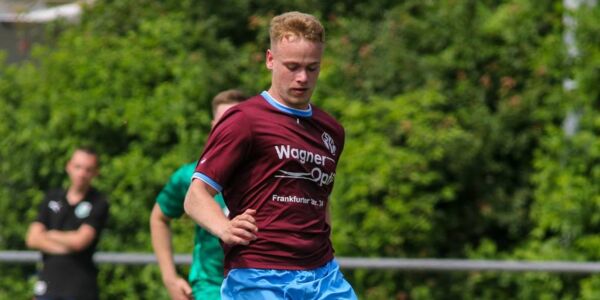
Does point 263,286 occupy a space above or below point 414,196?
above

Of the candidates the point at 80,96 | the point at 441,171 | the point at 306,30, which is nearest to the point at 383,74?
the point at 441,171

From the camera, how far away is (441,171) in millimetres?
10477

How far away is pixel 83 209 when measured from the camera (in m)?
9.46

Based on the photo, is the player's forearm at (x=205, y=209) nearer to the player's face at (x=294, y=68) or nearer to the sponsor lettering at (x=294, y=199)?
the sponsor lettering at (x=294, y=199)

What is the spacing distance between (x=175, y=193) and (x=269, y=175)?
2074 millimetres

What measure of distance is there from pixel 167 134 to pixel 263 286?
6333mm

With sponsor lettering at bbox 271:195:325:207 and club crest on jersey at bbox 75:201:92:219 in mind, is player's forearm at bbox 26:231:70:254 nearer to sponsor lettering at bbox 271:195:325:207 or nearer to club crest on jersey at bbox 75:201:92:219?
club crest on jersey at bbox 75:201:92:219

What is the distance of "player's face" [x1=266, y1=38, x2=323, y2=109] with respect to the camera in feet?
16.6

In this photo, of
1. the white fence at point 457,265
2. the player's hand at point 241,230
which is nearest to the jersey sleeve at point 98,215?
the white fence at point 457,265

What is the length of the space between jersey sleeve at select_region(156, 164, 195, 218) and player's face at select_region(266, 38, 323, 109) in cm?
194

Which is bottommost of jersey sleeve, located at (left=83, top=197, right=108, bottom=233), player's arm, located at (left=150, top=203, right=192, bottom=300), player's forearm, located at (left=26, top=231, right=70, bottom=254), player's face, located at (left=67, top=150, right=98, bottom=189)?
player's forearm, located at (left=26, top=231, right=70, bottom=254)

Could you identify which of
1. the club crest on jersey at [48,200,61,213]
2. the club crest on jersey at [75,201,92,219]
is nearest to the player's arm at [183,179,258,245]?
the club crest on jersey at [75,201,92,219]

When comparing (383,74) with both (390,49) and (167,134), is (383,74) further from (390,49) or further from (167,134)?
(167,134)

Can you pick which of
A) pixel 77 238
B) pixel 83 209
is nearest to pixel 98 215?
pixel 83 209
